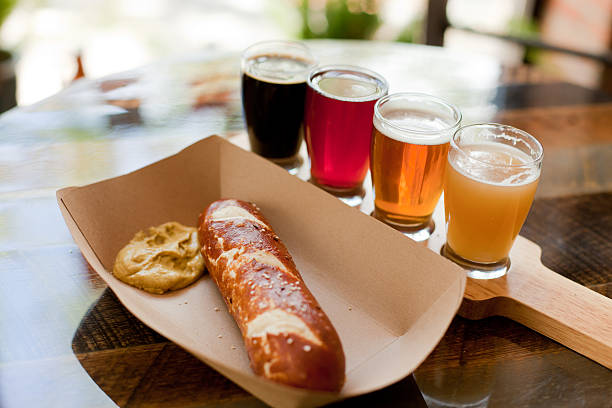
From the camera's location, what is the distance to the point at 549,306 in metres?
1.14

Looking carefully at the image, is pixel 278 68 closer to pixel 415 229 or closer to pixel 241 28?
pixel 415 229

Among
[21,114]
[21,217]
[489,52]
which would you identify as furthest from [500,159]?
[489,52]

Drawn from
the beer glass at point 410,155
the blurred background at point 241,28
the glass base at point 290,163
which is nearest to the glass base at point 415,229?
the beer glass at point 410,155

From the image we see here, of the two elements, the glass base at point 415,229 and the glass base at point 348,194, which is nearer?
the glass base at point 415,229

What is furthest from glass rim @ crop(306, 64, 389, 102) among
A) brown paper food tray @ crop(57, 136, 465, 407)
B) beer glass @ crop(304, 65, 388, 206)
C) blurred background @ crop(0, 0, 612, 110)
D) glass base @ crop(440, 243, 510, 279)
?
blurred background @ crop(0, 0, 612, 110)

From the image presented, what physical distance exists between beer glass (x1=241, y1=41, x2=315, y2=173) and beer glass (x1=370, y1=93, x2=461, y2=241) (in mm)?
295

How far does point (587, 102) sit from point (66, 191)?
1885mm

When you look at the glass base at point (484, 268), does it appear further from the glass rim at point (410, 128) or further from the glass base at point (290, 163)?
the glass base at point (290, 163)

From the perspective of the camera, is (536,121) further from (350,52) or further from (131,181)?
(131,181)

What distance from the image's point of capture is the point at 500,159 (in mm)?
1189

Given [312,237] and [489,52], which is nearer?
[312,237]

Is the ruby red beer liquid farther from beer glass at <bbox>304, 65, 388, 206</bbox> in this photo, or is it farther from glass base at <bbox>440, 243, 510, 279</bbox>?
glass base at <bbox>440, 243, 510, 279</bbox>

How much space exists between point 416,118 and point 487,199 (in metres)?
0.27

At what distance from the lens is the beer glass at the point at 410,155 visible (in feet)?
3.96
